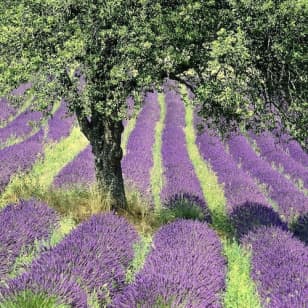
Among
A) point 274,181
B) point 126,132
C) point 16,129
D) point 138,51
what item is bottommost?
point 126,132

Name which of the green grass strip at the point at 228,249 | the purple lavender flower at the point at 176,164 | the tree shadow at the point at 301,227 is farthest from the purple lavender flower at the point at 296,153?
the tree shadow at the point at 301,227

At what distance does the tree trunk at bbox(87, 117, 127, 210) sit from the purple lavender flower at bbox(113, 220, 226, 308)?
1662 millimetres

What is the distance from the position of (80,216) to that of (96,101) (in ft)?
7.81

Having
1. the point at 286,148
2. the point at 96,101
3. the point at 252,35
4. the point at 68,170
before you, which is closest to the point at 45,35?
the point at 96,101

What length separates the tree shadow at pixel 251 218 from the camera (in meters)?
9.50

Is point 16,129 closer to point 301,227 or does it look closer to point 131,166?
point 131,166

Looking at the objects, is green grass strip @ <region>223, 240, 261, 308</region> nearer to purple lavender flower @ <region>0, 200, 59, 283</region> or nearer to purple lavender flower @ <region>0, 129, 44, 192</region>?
purple lavender flower @ <region>0, 200, 59, 283</region>

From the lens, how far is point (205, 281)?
628cm

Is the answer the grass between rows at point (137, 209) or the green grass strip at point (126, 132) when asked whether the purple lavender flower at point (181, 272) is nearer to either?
the grass between rows at point (137, 209)

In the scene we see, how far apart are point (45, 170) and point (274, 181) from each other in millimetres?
5841

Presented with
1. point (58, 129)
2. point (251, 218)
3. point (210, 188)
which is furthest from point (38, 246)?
point (58, 129)

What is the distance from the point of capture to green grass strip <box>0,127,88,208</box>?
1117 cm

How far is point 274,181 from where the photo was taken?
14.2 metres

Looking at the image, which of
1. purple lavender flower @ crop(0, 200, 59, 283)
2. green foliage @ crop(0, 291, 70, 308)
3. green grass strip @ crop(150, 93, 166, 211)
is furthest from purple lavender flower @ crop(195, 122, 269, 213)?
green foliage @ crop(0, 291, 70, 308)
